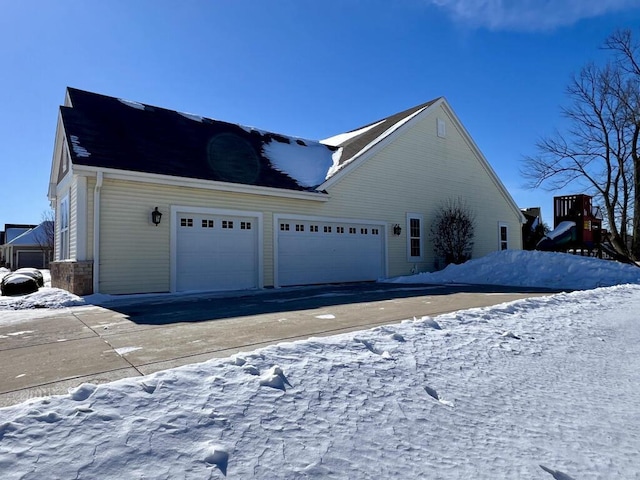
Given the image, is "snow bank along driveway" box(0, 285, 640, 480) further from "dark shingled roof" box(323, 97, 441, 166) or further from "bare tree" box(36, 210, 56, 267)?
"bare tree" box(36, 210, 56, 267)

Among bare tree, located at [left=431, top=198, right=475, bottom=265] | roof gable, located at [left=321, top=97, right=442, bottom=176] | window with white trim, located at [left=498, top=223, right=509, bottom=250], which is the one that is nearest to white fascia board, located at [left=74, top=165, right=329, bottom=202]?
roof gable, located at [left=321, top=97, right=442, bottom=176]

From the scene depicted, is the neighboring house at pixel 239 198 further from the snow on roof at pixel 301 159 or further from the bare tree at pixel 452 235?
the bare tree at pixel 452 235

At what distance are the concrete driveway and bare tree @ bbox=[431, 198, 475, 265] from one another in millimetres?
7329

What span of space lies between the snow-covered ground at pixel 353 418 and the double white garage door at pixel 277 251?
24.2 feet

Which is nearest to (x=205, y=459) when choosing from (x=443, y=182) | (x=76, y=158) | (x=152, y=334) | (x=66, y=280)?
(x=152, y=334)

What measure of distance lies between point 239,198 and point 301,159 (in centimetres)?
440

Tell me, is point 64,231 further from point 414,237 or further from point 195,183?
point 414,237

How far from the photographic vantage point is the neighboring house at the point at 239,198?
9461mm

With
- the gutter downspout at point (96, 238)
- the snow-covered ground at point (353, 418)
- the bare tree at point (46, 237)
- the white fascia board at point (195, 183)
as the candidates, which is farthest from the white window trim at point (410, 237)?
the bare tree at point (46, 237)

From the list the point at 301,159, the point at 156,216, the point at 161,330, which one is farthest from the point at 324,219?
the point at 161,330

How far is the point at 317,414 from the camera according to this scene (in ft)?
8.48

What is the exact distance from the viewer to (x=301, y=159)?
14.9m

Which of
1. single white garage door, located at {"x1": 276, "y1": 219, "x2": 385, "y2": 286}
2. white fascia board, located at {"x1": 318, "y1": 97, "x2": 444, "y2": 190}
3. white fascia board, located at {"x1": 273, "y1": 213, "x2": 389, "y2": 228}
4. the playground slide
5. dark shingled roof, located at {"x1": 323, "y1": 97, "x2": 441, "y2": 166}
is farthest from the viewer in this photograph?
the playground slide

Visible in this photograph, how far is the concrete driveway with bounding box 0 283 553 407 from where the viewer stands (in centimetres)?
343
